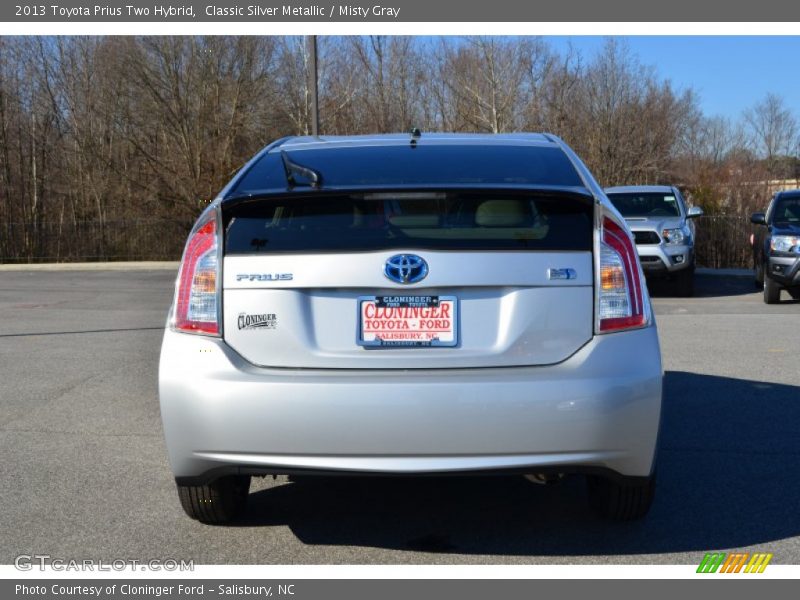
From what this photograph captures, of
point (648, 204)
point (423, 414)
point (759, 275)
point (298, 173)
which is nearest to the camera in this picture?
point (423, 414)

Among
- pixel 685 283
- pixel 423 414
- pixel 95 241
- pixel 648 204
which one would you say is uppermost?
pixel 648 204

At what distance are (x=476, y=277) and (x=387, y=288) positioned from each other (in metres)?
0.34

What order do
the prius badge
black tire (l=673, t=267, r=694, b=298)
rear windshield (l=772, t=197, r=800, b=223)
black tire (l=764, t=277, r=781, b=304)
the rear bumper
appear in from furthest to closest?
black tire (l=673, t=267, r=694, b=298)
rear windshield (l=772, t=197, r=800, b=223)
black tire (l=764, t=277, r=781, b=304)
the prius badge
the rear bumper

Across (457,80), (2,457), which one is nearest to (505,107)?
(457,80)

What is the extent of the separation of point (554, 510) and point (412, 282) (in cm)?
164

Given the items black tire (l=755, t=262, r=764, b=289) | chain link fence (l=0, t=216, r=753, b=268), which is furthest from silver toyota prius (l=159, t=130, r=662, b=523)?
chain link fence (l=0, t=216, r=753, b=268)

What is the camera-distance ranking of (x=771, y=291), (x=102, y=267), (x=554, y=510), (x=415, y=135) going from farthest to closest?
(x=102, y=267), (x=771, y=291), (x=415, y=135), (x=554, y=510)

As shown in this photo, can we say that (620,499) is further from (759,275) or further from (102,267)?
(102,267)

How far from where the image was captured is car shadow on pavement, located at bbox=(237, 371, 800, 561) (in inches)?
179

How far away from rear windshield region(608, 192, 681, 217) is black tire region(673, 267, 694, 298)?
1.31 meters

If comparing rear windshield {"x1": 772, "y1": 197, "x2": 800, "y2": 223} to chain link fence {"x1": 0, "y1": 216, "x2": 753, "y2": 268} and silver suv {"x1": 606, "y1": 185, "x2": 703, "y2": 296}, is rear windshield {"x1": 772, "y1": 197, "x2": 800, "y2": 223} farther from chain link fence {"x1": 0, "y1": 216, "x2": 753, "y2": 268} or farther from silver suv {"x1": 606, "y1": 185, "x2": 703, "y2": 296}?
chain link fence {"x1": 0, "y1": 216, "x2": 753, "y2": 268}

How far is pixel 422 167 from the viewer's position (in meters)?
4.55

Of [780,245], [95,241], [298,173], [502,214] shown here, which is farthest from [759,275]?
Result: [95,241]

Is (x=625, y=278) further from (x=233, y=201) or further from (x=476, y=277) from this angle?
(x=233, y=201)
